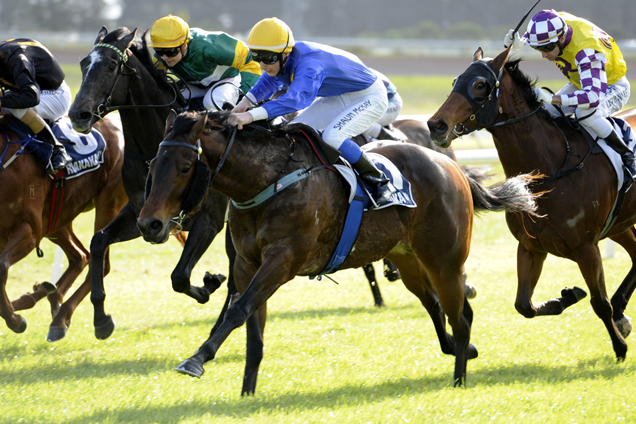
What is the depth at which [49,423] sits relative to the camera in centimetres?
396

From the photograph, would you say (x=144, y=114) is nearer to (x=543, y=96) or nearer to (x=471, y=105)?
(x=471, y=105)

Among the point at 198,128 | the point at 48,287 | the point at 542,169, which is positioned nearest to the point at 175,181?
the point at 198,128

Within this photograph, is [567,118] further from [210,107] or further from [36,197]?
[36,197]

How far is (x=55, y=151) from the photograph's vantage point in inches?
245

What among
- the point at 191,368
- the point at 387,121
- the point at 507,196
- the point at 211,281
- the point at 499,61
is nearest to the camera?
the point at 191,368

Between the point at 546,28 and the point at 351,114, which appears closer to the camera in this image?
the point at 351,114

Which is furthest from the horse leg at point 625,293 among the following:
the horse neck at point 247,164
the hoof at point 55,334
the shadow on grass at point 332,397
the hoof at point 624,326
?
the hoof at point 55,334

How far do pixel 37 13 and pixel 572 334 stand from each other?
3282 centimetres

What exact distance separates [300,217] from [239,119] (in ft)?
2.13

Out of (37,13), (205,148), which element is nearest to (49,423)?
(205,148)

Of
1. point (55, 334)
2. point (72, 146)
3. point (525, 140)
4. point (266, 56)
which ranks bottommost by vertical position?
point (55, 334)

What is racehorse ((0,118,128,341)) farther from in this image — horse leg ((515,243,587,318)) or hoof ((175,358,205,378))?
horse leg ((515,243,587,318))

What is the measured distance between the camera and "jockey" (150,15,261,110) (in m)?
5.56

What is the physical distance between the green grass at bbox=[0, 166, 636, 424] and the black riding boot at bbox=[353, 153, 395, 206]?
3.91ft
